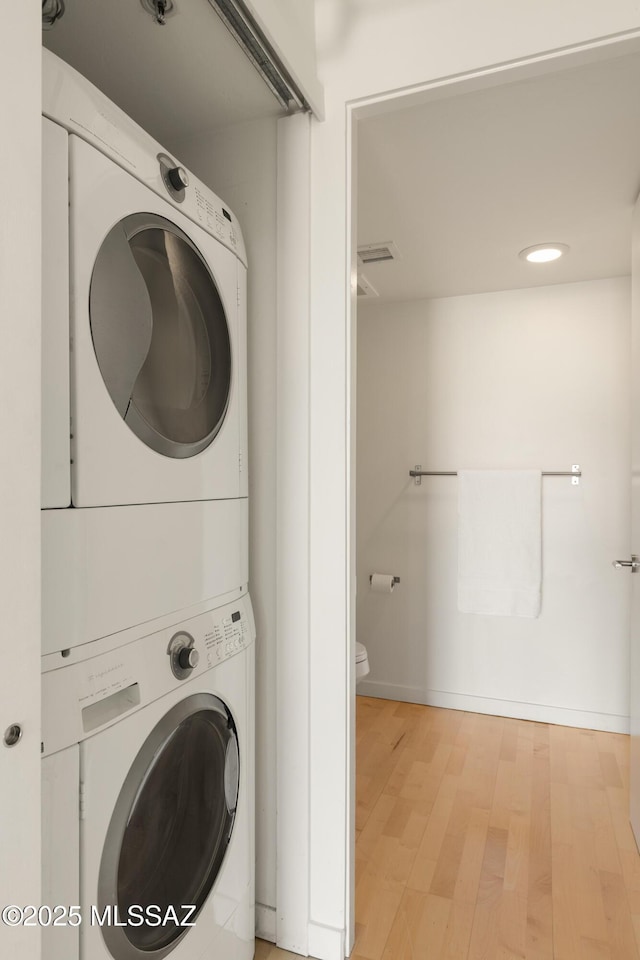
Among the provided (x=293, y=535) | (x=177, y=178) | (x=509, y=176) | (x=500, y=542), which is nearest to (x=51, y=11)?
(x=177, y=178)

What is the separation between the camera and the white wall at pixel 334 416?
1365 millimetres

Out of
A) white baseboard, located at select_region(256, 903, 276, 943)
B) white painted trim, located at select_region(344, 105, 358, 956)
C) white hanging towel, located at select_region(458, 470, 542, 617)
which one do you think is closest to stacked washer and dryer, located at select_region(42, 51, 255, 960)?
white baseboard, located at select_region(256, 903, 276, 943)

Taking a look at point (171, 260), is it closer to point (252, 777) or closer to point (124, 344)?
point (124, 344)

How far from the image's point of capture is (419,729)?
2711 millimetres

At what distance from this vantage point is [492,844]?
1870 millimetres

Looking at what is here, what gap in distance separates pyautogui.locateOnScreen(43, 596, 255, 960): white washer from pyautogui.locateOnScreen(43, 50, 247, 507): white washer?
0.93ft

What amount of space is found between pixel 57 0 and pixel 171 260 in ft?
1.57

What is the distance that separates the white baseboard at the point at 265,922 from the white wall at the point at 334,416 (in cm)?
11

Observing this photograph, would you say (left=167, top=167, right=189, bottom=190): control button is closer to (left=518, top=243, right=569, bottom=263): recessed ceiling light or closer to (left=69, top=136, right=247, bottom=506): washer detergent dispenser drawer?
(left=69, top=136, right=247, bottom=506): washer detergent dispenser drawer

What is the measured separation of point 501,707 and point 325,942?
5.55 feet

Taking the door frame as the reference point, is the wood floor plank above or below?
below

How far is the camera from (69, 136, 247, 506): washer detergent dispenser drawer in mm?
866
